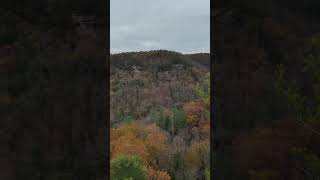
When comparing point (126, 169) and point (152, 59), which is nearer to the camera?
point (126, 169)
